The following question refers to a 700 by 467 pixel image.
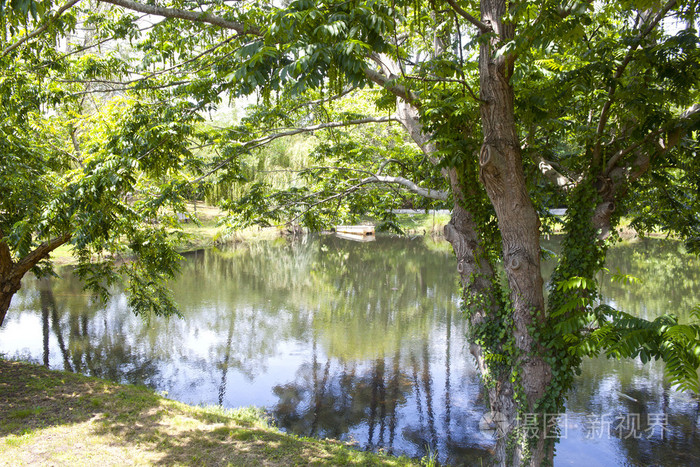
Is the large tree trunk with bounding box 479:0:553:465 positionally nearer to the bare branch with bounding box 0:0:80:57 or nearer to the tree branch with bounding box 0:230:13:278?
the bare branch with bounding box 0:0:80:57

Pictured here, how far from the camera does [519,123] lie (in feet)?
20.4

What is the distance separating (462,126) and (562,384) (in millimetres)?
2909

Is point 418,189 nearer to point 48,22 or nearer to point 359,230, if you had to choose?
point 48,22

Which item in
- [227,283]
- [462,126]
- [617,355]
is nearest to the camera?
[617,355]

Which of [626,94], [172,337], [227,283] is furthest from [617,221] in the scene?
[227,283]

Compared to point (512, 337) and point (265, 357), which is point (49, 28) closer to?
point (512, 337)

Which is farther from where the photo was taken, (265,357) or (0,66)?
(265,357)

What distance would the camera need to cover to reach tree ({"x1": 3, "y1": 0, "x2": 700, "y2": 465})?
338 centimetres

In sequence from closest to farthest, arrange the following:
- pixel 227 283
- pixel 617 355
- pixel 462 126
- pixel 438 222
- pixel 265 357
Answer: pixel 617 355 → pixel 462 126 → pixel 265 357 → pixel 227 283 → pixel 438 222

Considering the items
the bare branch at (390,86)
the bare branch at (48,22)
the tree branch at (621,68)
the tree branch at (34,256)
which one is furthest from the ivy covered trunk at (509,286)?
the tree branch at (34,256)

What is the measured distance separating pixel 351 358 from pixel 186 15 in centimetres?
833

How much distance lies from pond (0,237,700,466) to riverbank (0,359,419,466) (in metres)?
1.87

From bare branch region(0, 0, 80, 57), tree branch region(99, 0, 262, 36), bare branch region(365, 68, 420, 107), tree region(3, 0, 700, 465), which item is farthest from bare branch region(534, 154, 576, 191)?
bare branch region(0, 0, 80, 57)

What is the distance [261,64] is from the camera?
3.33m
